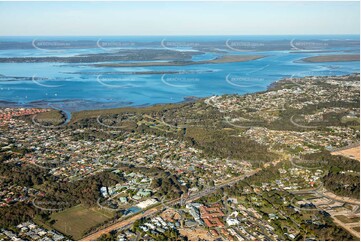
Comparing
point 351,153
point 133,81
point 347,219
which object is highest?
point 133,81

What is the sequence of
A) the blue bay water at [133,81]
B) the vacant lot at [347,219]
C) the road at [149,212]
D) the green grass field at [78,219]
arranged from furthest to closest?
the blue bay water at [133,81]
the vacant lot at [347,219]
the green grass field at [78,219]
the road at [149,212]

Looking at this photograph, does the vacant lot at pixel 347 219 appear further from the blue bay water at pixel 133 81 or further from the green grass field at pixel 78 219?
the blue bay water at pixel 133 81

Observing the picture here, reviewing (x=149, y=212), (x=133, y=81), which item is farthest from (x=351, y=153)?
(x=133, y=81)

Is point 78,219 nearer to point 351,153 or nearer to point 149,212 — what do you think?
point 149,212

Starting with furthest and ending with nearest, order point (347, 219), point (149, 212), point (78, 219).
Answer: point (149, 212) < point (78, 219) < point (347, 219)

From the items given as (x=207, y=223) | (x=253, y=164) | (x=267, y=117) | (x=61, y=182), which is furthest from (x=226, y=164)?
(x=267, y=117)

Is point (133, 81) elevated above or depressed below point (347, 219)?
above

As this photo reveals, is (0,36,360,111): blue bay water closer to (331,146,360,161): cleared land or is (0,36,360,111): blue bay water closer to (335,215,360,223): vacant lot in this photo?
(331,146,360,161): cleared land

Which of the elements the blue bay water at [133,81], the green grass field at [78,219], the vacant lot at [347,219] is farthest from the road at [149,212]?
the blue bay water at [133,81]

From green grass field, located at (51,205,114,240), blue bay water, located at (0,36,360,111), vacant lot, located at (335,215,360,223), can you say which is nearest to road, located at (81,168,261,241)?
green grass field, located at (51,205,114,240)

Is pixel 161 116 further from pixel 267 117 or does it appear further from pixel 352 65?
pixel 352 65
